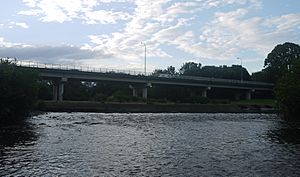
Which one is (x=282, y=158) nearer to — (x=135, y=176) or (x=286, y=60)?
(x=135, y=176)

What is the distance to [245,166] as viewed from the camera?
2319 centimetres

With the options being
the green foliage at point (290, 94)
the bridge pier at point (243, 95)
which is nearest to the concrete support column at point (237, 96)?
the bridge pier at point (243, 95)

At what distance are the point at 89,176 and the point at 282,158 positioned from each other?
13.6 meters

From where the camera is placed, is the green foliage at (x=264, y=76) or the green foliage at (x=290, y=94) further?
the green foliage at (x=264, y=76)

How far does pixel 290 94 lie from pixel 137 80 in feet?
237

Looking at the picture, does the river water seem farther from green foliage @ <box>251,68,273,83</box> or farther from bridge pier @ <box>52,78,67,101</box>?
green foliage @ <box>251,68,273,83</box>

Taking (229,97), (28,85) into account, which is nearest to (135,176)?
(28,85)

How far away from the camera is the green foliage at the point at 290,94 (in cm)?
6542

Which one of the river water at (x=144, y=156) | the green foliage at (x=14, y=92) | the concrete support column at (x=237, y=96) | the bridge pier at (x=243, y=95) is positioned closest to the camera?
the river water at (x=144, y=156)

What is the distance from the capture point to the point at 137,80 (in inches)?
5212

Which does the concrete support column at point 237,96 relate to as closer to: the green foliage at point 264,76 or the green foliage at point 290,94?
the green foliage at point 264,76

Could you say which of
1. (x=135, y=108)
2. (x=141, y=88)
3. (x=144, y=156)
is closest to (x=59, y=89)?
(x=135, y=108)

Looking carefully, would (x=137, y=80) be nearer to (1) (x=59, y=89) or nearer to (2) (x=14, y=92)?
(1) (x=59, y=89)

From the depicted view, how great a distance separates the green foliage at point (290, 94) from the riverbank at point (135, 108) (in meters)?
44.3
